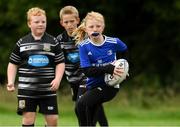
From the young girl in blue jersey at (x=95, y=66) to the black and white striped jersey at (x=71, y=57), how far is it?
1529 mm

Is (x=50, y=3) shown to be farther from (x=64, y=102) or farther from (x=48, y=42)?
(x=48, y=42)

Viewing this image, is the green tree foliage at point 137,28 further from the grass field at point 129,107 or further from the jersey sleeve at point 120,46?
the jersey sleeve at point 120,46

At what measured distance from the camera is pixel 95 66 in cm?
926

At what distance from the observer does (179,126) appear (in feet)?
42.9

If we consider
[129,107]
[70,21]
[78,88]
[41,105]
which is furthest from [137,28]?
[41,105]

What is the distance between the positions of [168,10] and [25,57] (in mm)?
14811

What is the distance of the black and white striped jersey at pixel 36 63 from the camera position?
31.5 ft

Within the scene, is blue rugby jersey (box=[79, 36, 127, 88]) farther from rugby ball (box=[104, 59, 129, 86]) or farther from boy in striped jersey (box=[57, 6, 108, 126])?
boy in striped jersey (box=[57, 6, 108, 126])

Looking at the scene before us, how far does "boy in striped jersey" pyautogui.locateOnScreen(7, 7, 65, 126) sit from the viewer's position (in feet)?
31.6

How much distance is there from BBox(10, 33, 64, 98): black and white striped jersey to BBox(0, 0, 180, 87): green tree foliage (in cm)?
1413

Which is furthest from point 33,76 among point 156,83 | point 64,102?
point 156,83

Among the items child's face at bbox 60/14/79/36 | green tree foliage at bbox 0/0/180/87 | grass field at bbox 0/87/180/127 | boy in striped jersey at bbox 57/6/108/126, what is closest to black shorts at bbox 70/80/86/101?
boy in striped jersey at bbox 57/6/108/126

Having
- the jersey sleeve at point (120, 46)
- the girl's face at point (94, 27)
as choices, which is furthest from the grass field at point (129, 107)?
the girl's face at point (94, 27)

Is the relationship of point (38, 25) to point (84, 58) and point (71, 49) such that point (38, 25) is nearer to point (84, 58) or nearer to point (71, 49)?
point (84, 58)
